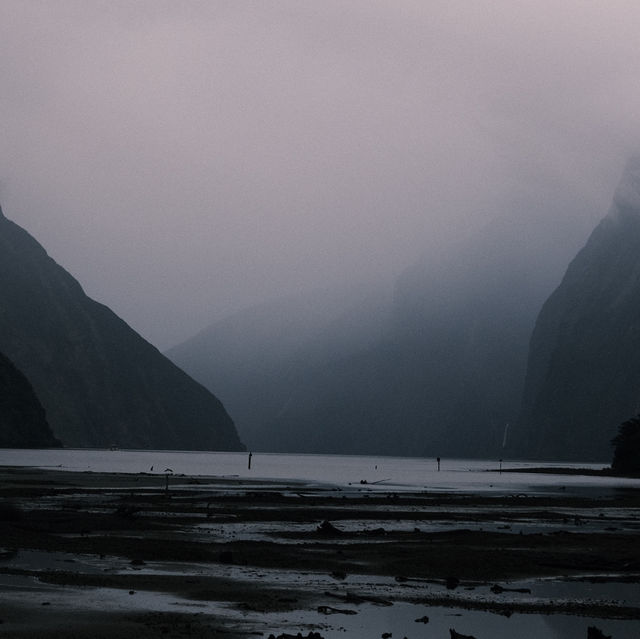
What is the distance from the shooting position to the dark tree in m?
155

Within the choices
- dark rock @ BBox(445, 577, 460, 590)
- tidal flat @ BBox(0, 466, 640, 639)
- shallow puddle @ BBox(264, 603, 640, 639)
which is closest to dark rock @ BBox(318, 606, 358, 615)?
tidal flat @ BBox(0, 466, 640, 639)

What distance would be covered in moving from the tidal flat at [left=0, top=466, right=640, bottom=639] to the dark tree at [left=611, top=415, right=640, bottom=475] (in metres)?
111

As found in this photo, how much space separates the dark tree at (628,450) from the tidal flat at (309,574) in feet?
363

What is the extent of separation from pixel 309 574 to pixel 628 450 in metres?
139

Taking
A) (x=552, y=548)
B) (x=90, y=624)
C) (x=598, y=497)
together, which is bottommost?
(x=90, y=624)

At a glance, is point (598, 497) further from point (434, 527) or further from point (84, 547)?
point (84, 547)

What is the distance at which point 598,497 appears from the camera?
73750 mm

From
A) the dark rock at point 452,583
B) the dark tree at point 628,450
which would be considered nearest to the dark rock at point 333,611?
the dark rock at point 452,583

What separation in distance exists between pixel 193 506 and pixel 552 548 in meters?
22.0

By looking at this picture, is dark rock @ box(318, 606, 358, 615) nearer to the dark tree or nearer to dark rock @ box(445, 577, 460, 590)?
dark rock @ box(445, 577, 460, 590)

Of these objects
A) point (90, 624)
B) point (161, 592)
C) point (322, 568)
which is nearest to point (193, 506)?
point (322, 568)

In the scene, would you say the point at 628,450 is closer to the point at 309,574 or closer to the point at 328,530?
the point at 328,530

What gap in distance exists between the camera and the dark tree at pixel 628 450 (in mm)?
154938

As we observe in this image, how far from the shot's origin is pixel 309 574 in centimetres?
2589
